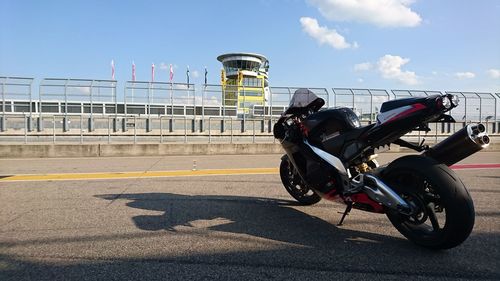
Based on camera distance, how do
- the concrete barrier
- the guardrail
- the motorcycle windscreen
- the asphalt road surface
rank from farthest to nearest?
the guardrail, the concrete barrier, the motorcycle windscreen, the asphalt road surface

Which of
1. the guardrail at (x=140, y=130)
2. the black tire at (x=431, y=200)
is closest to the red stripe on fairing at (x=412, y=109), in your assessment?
the black tire at (x=431, y=200)

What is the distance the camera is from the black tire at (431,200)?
346 cm

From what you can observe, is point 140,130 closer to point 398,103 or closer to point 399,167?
point 398,103

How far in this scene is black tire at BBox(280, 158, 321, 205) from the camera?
5.67m

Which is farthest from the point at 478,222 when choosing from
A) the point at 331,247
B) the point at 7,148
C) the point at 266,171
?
the point at 7,148

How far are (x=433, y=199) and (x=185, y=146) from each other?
1382 centimetres

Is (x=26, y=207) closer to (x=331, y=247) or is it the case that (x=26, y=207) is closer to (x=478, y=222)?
(x=331, y=247)

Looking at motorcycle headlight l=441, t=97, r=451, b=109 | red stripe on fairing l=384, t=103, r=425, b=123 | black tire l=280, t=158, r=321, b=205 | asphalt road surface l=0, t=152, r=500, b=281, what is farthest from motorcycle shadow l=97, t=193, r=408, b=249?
motorcycle headlight l=441, t=97, r=451, b=109

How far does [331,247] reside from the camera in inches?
156

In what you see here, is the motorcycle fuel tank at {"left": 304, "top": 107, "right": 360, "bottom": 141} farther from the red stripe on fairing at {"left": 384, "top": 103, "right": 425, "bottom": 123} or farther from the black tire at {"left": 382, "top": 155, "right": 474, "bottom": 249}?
the black tire at {"left": 382, "top": 155, "right": 474, "bottom": 249}

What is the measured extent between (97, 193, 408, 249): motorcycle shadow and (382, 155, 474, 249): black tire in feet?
0.86

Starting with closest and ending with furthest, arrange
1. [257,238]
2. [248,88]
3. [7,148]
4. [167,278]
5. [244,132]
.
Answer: [167,278] → [257,238] → [7,148] → [244,132] → [248,88]

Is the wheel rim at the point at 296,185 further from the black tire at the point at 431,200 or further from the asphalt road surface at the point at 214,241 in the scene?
the black tire at the point at 431,200

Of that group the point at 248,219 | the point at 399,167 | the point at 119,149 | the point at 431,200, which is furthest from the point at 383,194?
the point at 119,149
